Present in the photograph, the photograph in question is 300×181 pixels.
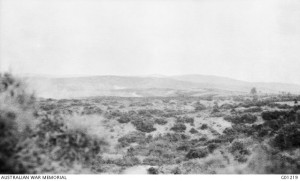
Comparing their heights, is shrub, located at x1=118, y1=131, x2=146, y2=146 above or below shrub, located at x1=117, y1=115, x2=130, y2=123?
below

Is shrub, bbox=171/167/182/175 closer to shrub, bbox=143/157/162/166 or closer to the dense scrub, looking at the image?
the dense scrub

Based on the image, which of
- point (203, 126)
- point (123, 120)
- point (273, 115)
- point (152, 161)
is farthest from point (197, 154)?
point (123, 120)

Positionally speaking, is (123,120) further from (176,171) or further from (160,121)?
(176,171)

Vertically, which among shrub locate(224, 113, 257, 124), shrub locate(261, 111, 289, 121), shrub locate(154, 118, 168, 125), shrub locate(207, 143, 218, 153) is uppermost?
shrub locate(261, 111, 289, 121)

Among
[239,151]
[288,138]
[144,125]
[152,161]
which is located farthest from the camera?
[144,125]

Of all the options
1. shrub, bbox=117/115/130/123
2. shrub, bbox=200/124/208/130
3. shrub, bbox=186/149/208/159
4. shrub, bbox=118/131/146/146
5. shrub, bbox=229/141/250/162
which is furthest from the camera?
shrub, bbox=117/115/130/123

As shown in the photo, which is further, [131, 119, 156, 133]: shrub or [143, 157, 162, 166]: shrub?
[131, 119, 156, 133]: shrub

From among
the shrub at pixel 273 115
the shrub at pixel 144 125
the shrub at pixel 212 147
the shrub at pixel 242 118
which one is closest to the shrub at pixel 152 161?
the shrub at pixel 212 147

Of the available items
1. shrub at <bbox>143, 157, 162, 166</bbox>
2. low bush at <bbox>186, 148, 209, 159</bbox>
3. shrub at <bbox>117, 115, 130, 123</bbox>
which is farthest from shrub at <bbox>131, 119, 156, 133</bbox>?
low bush at <bbox>186, 148, 209, 159</bbox>

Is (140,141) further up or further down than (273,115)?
further down

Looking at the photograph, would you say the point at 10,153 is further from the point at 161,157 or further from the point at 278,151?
the point at 278,151

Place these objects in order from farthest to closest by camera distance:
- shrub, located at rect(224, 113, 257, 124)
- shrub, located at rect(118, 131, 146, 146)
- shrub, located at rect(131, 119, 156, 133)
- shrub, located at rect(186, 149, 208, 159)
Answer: shrub, located at rect(131, 119, 156, 133) < shrub, located at rect(224, 113, 257, 124) < shrub, located at rect(118, 131, 146, 146) < shrub, located at rect(186, 149, 208, 159)
